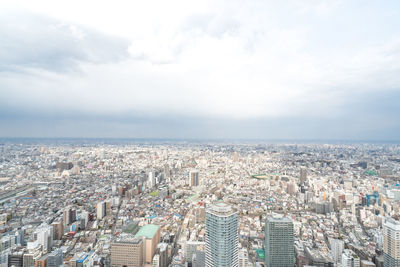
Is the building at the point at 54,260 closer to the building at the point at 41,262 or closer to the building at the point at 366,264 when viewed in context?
the building at the point at 41,262

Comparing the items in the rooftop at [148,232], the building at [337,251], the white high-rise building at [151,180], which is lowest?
the building at [337,251]

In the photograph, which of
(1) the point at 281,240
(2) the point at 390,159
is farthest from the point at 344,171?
(1) the point at 281,240

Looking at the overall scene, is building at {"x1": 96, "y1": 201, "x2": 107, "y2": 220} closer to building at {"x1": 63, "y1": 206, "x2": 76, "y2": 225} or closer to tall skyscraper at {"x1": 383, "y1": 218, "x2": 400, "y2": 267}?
building at {"x1": 63, "y1": 206, "x2": 76, "y2": 225}

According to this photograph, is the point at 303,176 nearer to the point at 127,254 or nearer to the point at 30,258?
the point at 127,254

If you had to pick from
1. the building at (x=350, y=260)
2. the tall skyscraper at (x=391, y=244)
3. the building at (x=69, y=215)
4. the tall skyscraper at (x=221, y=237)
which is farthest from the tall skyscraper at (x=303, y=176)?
the building at (x=69, y=215)

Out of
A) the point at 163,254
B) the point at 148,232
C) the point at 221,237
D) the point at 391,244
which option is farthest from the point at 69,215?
the point at 391,244

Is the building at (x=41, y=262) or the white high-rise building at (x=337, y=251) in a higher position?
the building at (x=41, y=262)

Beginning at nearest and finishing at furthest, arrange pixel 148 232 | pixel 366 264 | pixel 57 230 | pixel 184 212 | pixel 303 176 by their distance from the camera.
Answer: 1. pixel 366 264
2. pixel 148 232
3. pixel 57 230
4. pixel 184 212
5. pixel 303 176

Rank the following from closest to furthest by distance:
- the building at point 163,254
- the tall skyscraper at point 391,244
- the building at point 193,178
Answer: the tall skyscraper at point 391,244
the building at point 163,254
the building at point 193,178
